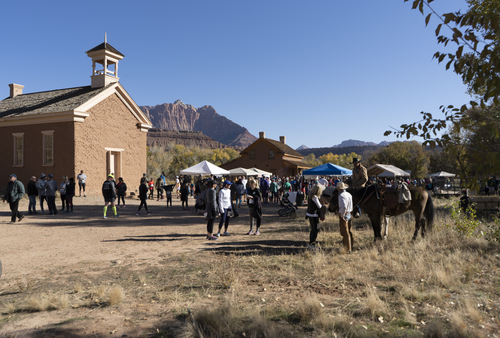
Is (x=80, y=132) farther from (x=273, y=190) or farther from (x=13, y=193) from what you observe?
(x=273, y=190)

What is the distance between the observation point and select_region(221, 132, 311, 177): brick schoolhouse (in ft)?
176

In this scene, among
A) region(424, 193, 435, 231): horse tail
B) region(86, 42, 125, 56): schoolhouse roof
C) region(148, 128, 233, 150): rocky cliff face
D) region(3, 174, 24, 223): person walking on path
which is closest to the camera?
region(424, 193, 435, 231): horse tail

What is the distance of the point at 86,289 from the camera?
5.73m

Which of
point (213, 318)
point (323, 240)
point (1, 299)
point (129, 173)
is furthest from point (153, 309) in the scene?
point (129, 173)

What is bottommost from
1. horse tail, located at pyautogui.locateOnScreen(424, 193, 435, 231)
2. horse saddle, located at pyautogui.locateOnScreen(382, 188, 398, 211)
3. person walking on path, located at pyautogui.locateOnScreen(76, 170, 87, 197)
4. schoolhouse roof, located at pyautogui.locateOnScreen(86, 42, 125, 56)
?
horse tail, located at pyautogui.locateOnScreen(424, 193, 435, 231)

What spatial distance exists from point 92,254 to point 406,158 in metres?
66.0

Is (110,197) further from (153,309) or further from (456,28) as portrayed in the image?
(456,28)

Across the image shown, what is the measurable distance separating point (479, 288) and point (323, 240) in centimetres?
424

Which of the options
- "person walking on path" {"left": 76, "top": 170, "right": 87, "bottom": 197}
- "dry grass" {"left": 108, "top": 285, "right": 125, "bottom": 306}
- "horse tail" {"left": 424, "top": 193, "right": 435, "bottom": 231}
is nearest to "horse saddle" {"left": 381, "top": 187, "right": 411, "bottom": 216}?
"horse tail" {"left": 424, "top": 193, "right": 435, "bottom": 231}

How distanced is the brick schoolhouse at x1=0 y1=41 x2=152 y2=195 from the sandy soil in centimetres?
741

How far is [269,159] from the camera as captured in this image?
5456cm

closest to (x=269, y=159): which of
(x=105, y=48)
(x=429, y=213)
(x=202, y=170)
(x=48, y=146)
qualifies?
(x=105, y=48)

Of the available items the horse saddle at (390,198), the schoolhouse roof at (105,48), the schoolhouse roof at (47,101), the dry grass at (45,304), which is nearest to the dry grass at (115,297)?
the dry grass at (45,304)

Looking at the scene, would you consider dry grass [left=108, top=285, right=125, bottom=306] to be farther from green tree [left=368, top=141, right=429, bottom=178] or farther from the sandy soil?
green tree [left=368, top=141, right=429, bottom=178]
